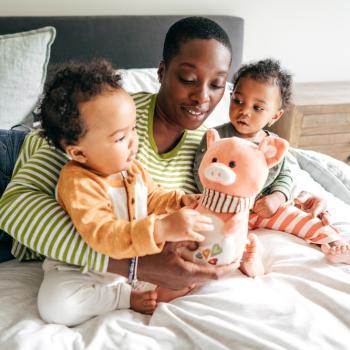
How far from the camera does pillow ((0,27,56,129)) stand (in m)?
1.61

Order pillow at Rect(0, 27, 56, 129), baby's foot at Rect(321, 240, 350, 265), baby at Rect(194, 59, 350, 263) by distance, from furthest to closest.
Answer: pillow at Rect(0, 27, 56, 129), baby at Rect(194, 59, 350, 263), baby's foot at Rect(321, 240, 350, 265)

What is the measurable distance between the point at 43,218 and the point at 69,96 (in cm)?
27

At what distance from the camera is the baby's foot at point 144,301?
3.10 ft

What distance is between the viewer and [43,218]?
36.0 inches

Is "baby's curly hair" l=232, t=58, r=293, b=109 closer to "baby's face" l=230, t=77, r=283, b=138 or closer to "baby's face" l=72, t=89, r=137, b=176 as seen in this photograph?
"baby's face" l=230, t=77, r=283, b=138

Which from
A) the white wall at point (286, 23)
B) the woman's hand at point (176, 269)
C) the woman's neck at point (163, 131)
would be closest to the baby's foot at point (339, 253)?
the woman's hand at point (176, 269)

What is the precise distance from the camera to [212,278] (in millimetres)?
897

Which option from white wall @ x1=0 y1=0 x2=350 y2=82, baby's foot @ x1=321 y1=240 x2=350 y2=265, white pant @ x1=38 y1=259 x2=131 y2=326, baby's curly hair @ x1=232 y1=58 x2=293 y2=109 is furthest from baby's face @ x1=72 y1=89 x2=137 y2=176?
white wall @ x1=0 y1=0 x2=350 y2=82

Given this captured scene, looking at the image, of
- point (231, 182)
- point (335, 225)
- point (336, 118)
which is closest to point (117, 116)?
point (231, 182)

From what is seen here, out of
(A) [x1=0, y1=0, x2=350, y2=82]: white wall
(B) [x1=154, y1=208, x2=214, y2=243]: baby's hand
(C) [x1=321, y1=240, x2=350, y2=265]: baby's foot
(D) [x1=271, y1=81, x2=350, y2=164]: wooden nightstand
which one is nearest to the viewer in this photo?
(B) [x1=154, y1=208, x2=214, y2=243]: baby's hand

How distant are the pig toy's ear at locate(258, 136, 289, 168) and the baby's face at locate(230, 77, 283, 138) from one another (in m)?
0.33

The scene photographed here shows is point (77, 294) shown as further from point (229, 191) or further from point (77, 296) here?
point (229, 191)

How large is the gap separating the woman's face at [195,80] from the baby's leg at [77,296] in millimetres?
474

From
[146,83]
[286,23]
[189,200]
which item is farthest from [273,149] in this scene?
[286,23]
